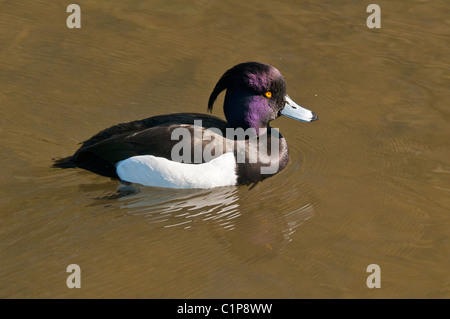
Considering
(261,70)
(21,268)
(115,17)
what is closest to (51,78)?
(115,17)

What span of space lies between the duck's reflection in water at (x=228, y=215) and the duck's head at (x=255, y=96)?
735 millimetres

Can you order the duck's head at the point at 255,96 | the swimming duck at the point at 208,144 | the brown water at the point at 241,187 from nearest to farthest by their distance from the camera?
the brown water at the point at 241,187
the swimming duck at the point at 208,144
the duck's head at the point at 255,96

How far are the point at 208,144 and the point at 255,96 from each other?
72 centimetres

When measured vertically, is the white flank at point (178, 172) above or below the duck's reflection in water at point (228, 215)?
above

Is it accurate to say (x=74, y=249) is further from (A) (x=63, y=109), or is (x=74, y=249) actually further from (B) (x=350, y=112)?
(B) (x=350, y=112)

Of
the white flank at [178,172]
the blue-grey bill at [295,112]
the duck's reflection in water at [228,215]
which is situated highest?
the blue-grey bill at [295,112]

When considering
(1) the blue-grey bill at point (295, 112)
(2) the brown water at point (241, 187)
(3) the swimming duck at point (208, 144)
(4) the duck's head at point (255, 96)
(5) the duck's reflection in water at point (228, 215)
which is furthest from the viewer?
(1) the blue-grey bill at point (295, 112)

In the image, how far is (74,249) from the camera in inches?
227

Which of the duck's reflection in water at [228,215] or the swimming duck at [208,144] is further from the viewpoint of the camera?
the swimming duck at [208,144]

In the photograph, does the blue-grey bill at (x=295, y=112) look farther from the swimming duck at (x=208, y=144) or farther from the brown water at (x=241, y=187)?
the brown water at (x=241, y=187)

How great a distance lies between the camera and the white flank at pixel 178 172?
21.8ft

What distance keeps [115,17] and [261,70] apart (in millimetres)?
3226

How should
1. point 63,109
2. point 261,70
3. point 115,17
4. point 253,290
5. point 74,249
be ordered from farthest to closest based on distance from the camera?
point 115,17, point 63,109, point 261,70, point 74,249, point 253,290

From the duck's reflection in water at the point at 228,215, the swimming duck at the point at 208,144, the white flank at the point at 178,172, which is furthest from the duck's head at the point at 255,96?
the duck's reflection in water at the point at 228,215
